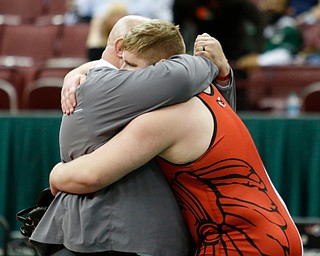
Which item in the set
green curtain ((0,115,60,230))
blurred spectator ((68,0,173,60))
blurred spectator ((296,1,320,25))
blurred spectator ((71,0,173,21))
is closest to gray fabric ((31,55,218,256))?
green curtain ((0,115,60,230))

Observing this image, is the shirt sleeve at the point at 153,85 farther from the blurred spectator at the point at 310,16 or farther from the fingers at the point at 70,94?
the blurred spectator at the point at 310,16

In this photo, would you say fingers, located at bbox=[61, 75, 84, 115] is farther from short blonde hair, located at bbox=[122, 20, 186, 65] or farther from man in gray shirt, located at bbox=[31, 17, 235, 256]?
short blonde hair, located at bbox=[122, 20, 186, 65]

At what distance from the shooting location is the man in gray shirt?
2.89 m

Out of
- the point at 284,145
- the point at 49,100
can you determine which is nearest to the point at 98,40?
the point at 49,100

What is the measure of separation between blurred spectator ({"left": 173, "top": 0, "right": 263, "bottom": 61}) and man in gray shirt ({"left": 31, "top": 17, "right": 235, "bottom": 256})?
5.47 metres

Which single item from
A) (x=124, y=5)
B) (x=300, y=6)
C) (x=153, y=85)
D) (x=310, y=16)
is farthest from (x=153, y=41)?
(x=300, y=6)

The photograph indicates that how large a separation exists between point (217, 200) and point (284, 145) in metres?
2.92

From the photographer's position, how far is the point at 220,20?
8.50 metres

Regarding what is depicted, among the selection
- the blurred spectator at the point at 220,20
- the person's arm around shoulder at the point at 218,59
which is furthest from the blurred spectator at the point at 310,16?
the person's arm around shoulder at the point at 218,59

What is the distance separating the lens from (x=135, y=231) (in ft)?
9.51

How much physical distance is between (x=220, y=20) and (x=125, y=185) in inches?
225


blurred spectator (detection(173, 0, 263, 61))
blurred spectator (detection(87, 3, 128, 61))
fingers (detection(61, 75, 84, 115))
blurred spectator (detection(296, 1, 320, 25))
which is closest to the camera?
fingers (detection(61, 75, 84, 115))

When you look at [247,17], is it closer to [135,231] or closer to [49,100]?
[49,100]

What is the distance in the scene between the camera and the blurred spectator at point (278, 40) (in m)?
8.62
